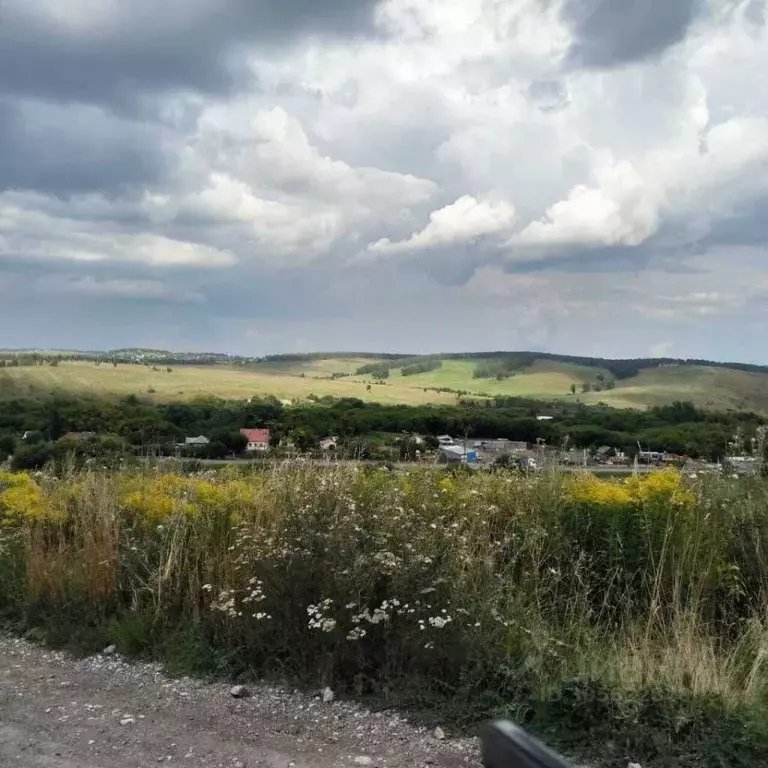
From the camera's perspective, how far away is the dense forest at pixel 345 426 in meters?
9.39

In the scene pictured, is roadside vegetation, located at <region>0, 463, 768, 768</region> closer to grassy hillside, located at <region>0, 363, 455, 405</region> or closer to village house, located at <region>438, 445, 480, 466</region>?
village house, located at <region>438, 445, 480, 466</region>

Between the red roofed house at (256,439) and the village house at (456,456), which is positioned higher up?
the village house at (456,456)

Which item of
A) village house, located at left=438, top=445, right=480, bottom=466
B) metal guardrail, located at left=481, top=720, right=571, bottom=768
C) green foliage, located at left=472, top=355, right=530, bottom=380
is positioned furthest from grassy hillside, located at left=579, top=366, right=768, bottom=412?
metal guardrail, located at left=481, top=720, right=571, bottom=768

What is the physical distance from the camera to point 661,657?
542cm

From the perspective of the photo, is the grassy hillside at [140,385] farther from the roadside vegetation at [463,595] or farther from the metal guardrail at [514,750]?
the metal guardrail at [514,750]

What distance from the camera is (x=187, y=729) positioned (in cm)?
517

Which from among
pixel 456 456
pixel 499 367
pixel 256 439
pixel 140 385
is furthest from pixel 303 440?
pixel 499 367

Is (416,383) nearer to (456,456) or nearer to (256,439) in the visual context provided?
(256,439)

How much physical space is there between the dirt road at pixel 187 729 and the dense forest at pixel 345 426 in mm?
4185

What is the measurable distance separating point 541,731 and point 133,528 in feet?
16.2

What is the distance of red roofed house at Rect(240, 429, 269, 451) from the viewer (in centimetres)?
1021

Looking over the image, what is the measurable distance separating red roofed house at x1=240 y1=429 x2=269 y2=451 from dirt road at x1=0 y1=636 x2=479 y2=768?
414 cm

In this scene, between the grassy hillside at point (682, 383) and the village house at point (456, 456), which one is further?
the grassy hillside at point (682, 383)

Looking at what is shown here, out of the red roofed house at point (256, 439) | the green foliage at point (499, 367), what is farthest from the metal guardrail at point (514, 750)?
the green foliage at point (499, 367)
